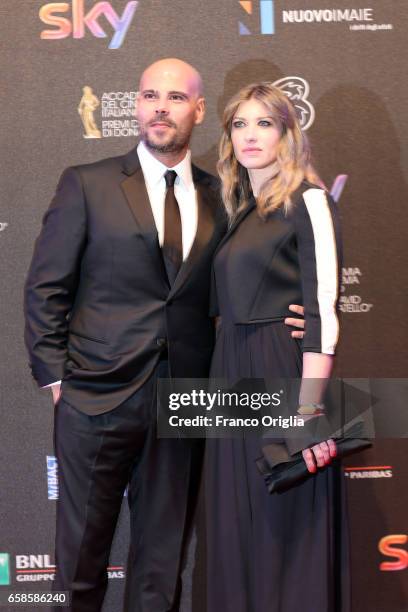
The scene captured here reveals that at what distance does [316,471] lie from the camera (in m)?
2.51

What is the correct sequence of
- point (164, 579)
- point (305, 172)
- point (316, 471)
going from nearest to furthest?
point (316, 471) → point (305, 172) → point (164, 579)

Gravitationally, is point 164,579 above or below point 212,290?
below

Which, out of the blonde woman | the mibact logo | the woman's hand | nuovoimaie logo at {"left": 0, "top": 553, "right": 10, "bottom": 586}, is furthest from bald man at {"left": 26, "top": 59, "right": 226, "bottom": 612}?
nuovoimaie logo at {"left": 0, "top": 553, "right": 10, "bottom": 586}

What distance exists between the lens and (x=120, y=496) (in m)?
2.84

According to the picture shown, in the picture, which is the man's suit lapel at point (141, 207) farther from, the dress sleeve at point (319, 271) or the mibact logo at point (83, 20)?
the mibact logo at point (83, 20)

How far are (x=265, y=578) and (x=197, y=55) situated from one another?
2.13 metres

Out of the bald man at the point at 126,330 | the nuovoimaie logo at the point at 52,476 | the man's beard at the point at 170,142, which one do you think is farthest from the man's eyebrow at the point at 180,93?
the nuovoimaie logo at the point at 52,476

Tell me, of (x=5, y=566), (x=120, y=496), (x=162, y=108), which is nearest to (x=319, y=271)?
(x=162, y=108)

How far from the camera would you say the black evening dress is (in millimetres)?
2523

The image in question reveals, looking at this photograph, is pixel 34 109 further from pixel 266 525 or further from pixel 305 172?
pixel 266 525

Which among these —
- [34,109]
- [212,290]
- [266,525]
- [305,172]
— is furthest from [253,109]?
[266,525]

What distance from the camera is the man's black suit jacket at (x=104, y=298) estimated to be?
2.72 m

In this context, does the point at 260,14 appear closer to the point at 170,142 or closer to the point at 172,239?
the point at 170,142

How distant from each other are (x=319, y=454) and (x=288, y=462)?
0.10 metres
